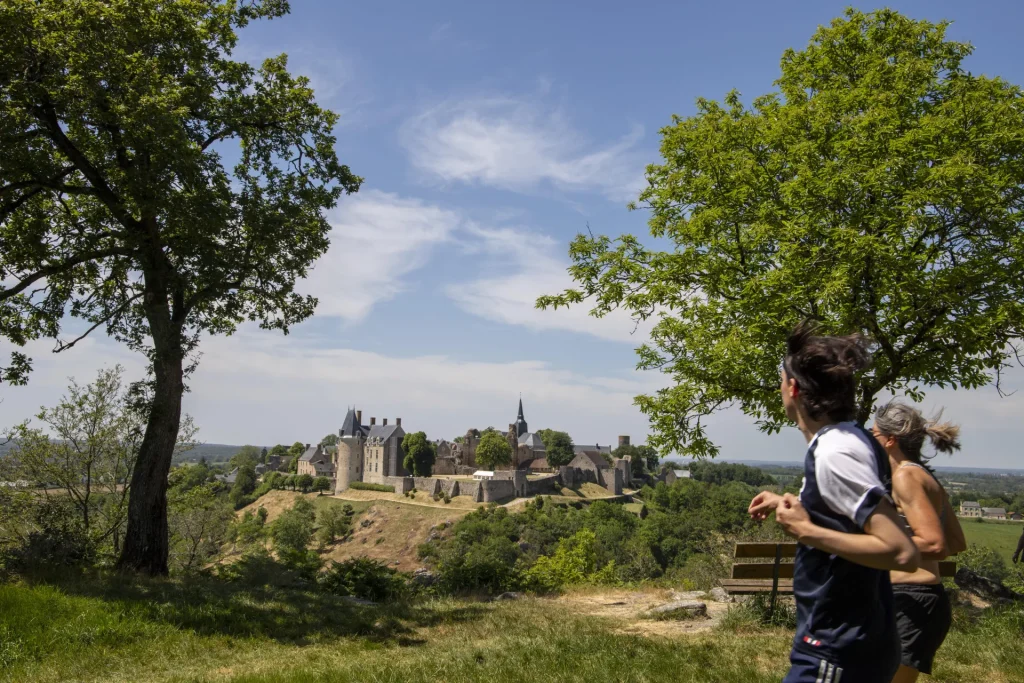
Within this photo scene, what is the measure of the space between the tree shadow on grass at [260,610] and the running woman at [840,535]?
6101 mm

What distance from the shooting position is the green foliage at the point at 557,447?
117 m

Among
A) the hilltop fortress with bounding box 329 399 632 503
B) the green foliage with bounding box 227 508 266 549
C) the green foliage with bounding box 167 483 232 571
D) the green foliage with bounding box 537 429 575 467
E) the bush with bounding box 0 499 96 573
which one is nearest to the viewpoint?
the bush with bounding box 0 499 96 573

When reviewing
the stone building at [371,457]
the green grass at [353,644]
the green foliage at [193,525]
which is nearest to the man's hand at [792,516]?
the green grass at [353,644]

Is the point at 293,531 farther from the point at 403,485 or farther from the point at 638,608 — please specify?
the point at 638,608

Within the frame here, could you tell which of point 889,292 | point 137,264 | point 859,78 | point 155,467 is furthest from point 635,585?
point 137,264

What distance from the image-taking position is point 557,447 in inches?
4695

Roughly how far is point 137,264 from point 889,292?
12753mm

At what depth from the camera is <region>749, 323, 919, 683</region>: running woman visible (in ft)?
7.26

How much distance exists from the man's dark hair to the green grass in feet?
13.0

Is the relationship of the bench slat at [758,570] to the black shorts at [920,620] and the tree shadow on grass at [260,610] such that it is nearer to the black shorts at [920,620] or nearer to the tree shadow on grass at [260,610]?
the tree shadow on grass at [260,610]

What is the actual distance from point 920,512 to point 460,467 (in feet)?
353

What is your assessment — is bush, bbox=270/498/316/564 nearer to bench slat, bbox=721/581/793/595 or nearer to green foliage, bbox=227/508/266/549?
green foliage, bbox=227/508/266/549

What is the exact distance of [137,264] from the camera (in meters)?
12.2

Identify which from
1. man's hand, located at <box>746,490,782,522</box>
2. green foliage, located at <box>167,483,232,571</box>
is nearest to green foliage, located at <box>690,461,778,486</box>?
green foliage, located at <box>167,483,232,571</box>
